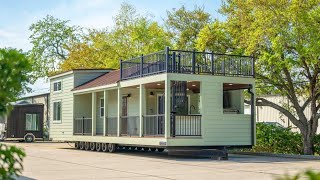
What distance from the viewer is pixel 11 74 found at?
13.2ft

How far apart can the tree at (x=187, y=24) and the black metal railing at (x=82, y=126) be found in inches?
252

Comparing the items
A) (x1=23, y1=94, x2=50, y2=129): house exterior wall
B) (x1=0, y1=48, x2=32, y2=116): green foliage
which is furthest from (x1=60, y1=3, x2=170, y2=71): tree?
(x1=0, y1=48, x2=32, y2=116): green foliage

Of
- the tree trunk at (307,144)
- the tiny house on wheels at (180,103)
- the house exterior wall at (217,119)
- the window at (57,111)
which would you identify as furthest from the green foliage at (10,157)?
the window at (57,111)

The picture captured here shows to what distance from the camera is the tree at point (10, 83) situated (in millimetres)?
3941

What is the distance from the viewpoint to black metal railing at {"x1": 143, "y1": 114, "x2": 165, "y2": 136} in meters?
20.9

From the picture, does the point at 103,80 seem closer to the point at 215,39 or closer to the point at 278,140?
the point at 215,39

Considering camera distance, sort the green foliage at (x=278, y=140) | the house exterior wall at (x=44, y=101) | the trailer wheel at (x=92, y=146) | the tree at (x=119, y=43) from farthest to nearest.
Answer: the house exterior wall at (x=44, y=101) → the tree at (x=119, y=43) → the trailer wheel at (x=92, y=146) → the green foliage at (x=278, y=140)

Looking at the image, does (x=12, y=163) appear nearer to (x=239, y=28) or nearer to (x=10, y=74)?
(x=10, y=74)

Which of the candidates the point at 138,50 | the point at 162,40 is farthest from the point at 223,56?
the point at 138,50

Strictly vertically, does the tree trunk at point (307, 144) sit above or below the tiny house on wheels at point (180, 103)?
below

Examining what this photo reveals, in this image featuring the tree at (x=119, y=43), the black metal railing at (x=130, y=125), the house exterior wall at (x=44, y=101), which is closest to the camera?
the black metal railing at (x=130, y=125)

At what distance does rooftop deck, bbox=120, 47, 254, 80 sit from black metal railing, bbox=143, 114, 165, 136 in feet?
6.16

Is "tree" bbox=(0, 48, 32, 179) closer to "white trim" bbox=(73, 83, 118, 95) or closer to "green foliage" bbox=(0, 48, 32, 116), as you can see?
"green foliage" bbox=(0, 48, 32, 116)

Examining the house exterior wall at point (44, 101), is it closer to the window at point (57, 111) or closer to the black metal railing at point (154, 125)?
the window at point (57, 111)
